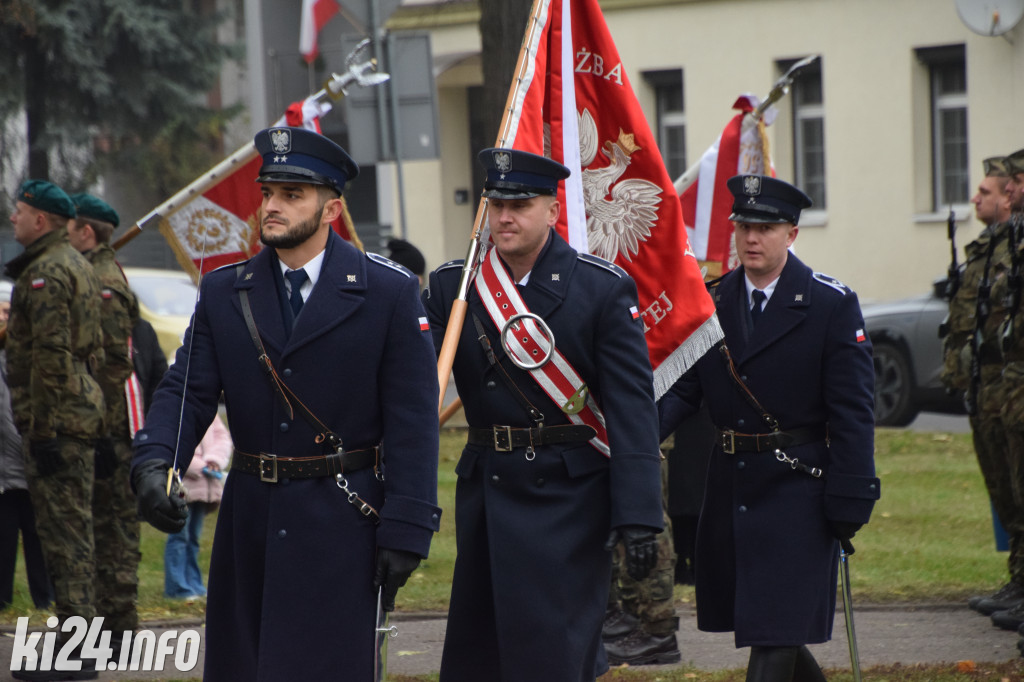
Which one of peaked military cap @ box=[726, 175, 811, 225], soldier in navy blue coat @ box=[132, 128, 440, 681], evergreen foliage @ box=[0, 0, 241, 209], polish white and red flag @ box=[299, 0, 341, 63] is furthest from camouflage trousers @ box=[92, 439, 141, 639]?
evergreen foliage @ box=[0, 0, 241, 209]

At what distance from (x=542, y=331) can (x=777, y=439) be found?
1.19 m

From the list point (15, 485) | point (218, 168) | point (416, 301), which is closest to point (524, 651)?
point (416, 301)

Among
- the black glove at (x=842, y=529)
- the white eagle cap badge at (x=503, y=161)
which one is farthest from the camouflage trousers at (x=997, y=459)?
the white eagle cap badge at (x=503, y=161)

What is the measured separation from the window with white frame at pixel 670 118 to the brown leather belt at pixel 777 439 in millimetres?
18478

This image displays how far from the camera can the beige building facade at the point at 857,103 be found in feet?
69.0

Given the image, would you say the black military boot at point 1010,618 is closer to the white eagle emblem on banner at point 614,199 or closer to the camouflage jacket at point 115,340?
the white eagle emblem on banner at point 614,199

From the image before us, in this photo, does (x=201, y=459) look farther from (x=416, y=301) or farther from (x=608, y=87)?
(x=416, y=301)

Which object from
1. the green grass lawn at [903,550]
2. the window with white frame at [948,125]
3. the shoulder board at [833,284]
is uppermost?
the window with white frame at [948,125]

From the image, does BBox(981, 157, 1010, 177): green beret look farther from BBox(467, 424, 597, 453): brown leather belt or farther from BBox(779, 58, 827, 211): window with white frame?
BBox(779, 58, 827, 211): window with white frame

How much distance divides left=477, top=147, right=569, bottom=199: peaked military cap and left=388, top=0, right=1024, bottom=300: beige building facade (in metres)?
15.1

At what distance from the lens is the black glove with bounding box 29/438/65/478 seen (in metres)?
6.96

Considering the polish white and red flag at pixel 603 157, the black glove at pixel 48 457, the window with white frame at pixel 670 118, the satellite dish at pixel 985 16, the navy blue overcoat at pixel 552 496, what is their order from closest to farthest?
the navy blue overcoat at pixel 552 496 < the polish white and red flag at pixel 603 157 < the black glove at pixel 48 457 < the satellite dish at pixel 985 16 < the window with white frame at pixel 670 118

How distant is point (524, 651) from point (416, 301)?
1.19m

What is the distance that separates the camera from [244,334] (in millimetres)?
4660
